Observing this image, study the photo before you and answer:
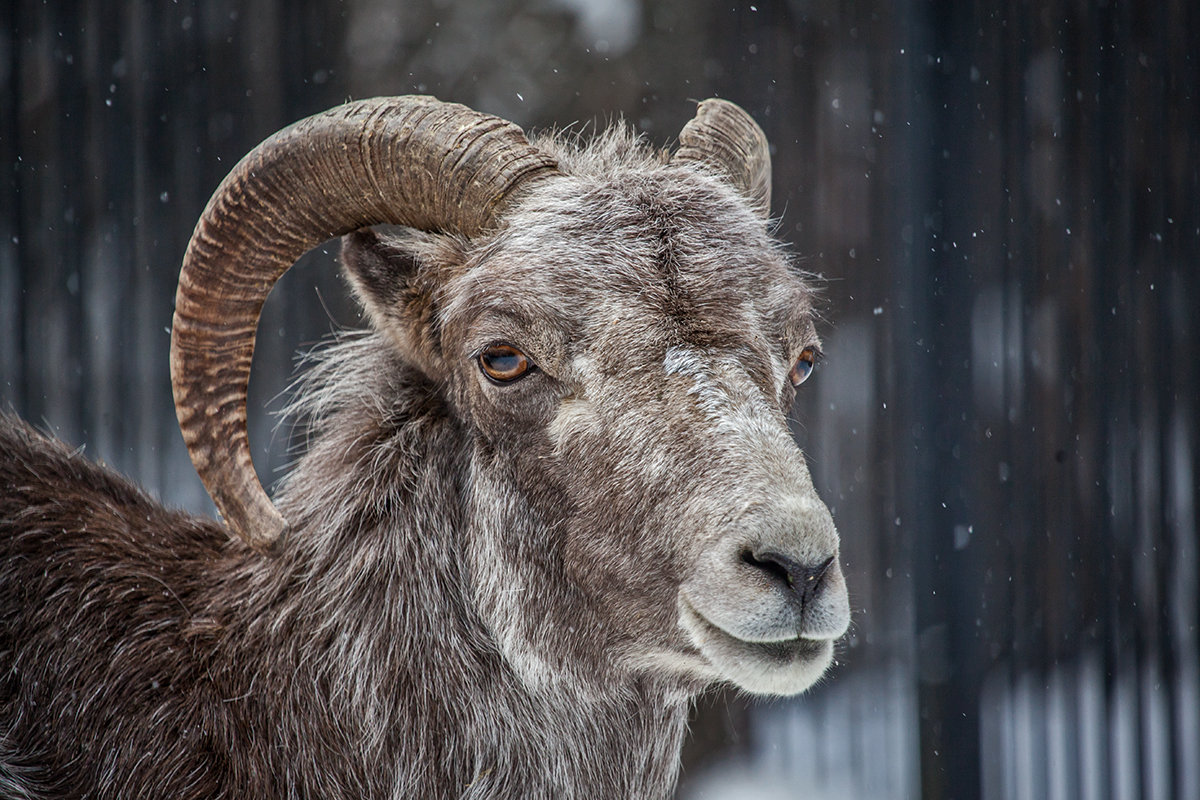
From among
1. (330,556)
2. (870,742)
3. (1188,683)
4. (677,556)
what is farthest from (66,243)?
(1188,683)

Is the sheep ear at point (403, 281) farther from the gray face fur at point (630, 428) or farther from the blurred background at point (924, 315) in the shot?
the blurred background at point (924, 315)

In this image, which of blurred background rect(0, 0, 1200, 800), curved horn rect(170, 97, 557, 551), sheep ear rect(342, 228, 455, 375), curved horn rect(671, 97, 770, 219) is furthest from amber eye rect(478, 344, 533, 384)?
blurred background rect(0, 0, 1200, 800)

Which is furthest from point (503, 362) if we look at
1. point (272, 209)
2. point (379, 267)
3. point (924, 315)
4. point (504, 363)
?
point (924, 315)

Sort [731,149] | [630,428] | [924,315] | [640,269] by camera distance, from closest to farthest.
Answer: [630,428], [640,269], [731,149], [924,315]

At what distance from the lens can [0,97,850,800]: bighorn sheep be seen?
248 centimetres

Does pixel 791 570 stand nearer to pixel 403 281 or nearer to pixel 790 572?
pixel 790 572

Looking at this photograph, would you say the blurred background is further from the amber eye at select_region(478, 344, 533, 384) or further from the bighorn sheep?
the amber eye at select_region(478, 344, 533, 384)

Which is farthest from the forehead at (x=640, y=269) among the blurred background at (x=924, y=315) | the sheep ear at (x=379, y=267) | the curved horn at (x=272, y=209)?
the blurred background at (x=924, y=315)

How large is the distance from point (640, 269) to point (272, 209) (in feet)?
3.36

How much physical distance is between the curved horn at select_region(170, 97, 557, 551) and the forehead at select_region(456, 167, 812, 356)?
6.9 inches

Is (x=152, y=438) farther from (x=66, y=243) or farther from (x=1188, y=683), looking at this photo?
(x=1188, y=683)

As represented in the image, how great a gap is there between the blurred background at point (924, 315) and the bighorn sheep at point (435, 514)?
2530 mm

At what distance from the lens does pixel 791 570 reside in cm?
211

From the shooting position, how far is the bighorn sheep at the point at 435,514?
2.48 metres
